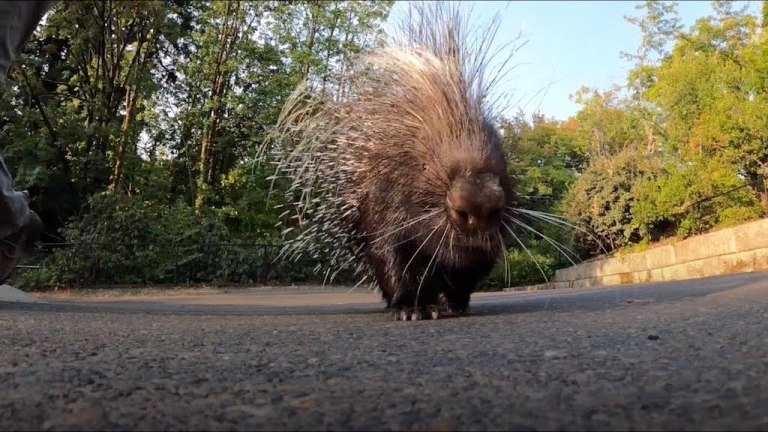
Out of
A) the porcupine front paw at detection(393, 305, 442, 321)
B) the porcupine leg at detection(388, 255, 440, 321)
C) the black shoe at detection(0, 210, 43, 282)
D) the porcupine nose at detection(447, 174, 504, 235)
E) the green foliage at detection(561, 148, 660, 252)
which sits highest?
the green foliage at detection(561, 148, 660, 252)

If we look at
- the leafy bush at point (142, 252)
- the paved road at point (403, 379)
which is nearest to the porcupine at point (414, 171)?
the paved road at point (403, 379)

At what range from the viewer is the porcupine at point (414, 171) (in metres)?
3.73

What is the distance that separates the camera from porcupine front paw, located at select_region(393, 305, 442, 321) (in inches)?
159

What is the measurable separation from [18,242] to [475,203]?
244 centimetres

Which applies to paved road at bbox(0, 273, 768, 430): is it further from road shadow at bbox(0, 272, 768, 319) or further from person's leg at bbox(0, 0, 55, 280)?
road shadow at bbox(0, 272, 768, 319)

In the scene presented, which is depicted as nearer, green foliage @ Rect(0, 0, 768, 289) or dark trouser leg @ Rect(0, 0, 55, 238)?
dark trouser leg @ Rect(0, 0, 55, 238)

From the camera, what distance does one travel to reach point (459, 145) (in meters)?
3.80

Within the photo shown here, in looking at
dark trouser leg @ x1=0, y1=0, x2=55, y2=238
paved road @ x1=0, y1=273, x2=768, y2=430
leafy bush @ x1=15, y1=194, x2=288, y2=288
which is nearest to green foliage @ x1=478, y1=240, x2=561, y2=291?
leafy bush @ x1=15, y1=194, x2=288, y2=288

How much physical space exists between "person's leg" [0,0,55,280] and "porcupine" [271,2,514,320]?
72.9 inches

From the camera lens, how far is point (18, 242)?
3.55m

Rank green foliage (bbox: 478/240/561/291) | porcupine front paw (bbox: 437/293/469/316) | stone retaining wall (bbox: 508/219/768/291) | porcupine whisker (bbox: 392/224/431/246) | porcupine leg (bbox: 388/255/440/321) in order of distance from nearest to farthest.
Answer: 1. porcupine whisker (bbox: 392/224/431/246)
2. porcupine leg (bbox: 388/255/440/321)
3. porcupine front paw (bbox: 437/293/469/316)
4. stone retaining wall (bbox: 508/219/768/291)
5. green foliage (bbox: 478/240/561/291)

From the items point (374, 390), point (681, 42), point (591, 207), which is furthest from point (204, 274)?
point (681, 42)

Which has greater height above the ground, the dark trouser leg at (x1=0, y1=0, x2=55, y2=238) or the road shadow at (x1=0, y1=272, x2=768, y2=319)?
the dark trouser leg at (x1=0, y1=0, x2=55, y2=238)

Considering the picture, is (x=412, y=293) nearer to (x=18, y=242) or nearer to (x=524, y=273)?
(x=18, y=242)
